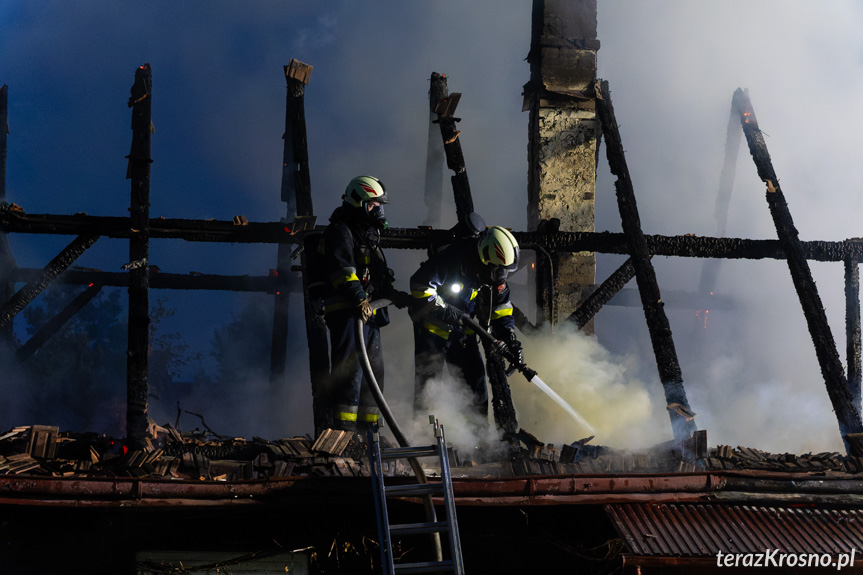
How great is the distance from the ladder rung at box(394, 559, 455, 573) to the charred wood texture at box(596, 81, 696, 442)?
368 cm

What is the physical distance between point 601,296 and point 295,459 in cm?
516

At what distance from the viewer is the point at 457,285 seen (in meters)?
8.90

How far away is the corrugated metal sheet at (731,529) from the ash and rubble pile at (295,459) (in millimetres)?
384

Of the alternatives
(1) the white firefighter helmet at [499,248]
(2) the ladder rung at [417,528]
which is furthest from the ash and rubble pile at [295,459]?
(1) the white firefighter helmet at [499,248]

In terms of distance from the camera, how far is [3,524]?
19.2 ft

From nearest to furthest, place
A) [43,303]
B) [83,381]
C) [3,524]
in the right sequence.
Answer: [3,524] → [83,381] → [43,303]

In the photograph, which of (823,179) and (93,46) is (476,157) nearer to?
(823,179)

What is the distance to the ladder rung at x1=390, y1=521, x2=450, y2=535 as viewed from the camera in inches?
213

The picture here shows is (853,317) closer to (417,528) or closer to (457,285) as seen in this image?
(457,285)

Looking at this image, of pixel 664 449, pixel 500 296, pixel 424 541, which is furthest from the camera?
pixel 500 296

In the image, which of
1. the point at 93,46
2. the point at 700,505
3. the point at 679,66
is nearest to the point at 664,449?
the point at 700,505

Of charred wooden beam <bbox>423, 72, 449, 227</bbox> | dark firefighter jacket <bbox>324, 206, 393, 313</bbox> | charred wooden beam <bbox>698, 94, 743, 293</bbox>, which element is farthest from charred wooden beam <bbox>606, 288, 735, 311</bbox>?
dark firefighter jacket <bbox>324, 206, 393, 313</bbox>

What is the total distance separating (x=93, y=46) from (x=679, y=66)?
352 ft

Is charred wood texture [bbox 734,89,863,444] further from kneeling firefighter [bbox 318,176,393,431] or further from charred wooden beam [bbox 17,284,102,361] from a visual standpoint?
charred wooden beam [bbox 17,284,102,361]
